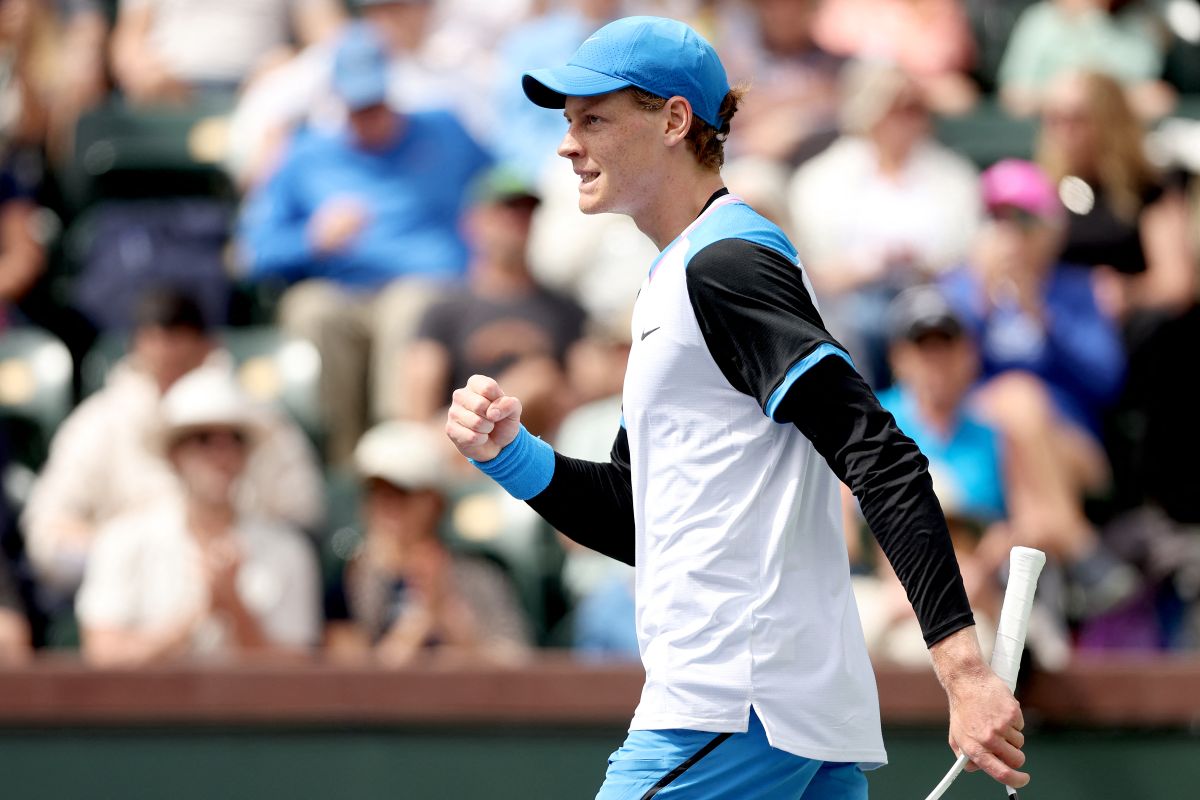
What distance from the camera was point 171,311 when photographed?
6.70m

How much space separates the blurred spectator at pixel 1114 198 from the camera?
7.21 meters

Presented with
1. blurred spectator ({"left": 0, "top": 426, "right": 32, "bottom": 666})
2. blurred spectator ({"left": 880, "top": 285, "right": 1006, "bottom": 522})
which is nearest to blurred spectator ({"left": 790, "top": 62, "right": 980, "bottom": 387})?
A: blurred spectator ({"left": 880, "top": 285, "right": 1006, "bottom": 522})

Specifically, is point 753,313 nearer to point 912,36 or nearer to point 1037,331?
point 1037,331

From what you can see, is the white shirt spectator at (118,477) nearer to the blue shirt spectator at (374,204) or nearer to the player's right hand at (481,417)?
the blue shirt spectator at (374,204)

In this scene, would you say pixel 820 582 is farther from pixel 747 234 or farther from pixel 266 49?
pixel 266 49

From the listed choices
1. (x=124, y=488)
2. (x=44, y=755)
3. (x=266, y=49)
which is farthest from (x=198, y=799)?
(x=266, y=49)

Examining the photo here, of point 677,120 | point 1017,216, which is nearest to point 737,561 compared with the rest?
point 677,120

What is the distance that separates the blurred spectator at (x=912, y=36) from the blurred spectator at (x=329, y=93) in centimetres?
174

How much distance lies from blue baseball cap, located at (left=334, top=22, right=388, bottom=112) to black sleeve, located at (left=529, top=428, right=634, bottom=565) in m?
4.77

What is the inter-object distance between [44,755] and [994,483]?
3.13 meters

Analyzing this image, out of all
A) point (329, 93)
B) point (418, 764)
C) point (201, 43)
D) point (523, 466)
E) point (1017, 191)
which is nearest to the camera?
point (523, 466)

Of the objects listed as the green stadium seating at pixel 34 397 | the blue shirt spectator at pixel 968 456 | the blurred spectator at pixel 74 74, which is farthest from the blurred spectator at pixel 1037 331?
the blurred spectator at pixel 74 74

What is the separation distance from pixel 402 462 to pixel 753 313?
335cm

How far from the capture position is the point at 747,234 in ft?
9.23
